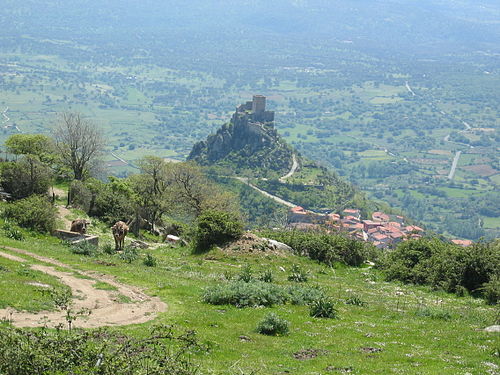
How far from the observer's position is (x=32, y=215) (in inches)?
1409

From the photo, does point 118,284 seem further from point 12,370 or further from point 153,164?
point 153,164

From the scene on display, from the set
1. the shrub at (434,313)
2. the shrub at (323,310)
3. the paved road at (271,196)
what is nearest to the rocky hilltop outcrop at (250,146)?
the paved road at (271,196)

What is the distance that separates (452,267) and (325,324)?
43.4 ft

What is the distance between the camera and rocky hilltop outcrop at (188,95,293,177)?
175625 mm

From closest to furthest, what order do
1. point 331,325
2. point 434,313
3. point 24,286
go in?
point 24,286 < point 331,325 < point 434,313

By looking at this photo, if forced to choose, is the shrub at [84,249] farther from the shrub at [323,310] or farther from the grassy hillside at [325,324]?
the shrub at [323,310]

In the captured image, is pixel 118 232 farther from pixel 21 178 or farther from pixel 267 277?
pixel 21 178

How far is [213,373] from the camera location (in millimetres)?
14984

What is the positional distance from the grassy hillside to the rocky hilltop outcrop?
14153 cm

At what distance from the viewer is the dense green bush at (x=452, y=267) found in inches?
1241

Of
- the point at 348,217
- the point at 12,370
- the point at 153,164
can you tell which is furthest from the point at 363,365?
the point at 348,217

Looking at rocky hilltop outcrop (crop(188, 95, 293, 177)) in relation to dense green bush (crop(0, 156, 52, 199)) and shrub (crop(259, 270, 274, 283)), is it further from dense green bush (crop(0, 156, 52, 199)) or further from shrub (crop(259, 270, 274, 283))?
shrub (crop(259, 270, 274, 283))

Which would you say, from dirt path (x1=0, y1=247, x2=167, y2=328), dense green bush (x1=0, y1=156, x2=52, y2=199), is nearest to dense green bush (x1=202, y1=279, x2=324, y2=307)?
dirt path (x1=0, y1=247, x2=167, y2=328)

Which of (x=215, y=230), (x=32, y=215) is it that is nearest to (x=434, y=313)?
(x=215, y=230)
